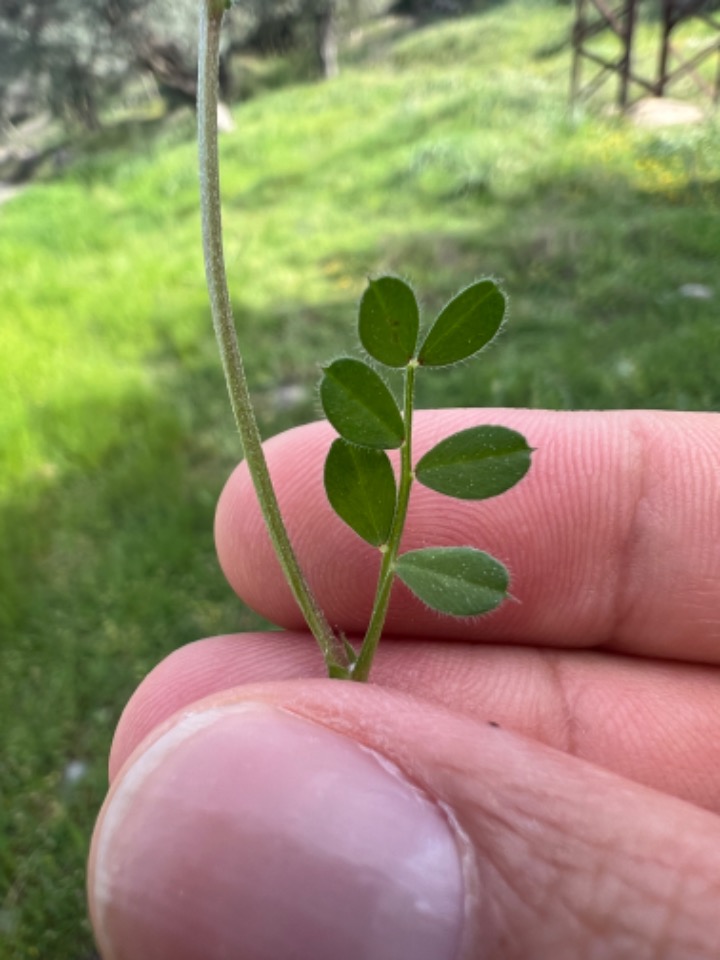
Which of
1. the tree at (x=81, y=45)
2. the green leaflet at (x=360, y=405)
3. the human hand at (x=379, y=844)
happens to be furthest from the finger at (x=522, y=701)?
the tree at (x=81, y=45)

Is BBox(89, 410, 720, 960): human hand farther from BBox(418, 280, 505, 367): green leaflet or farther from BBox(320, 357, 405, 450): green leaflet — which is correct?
BBox(418, 280, 505, 367): green leaflet

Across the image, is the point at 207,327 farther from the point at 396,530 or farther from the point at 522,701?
the point at 396,530

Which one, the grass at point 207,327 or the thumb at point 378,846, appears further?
the grass at point 207,327

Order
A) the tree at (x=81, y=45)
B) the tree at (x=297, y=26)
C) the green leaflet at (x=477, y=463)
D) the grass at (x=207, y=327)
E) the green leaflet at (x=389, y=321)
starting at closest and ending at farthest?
the green leaflet at (x=389, y=321) < the green leaflet at (x=477, y=463) < the grass at (x=207, y=327) < the tree at (x=81, y=45) < the tree at (x=297, y=26)

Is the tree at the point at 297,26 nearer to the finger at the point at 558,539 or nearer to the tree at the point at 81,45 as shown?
the tree at the point at 81,45

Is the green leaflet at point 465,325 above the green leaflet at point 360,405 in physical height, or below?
above

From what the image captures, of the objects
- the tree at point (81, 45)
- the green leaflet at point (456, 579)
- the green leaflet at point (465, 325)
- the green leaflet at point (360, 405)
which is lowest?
the green leaflet at point (456, 579)

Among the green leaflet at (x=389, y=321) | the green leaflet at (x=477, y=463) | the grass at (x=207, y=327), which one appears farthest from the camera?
the grass at (x=207, y=327)

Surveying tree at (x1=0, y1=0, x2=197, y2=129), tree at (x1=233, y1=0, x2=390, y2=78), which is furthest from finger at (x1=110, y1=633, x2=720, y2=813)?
tree at (x1=233, y1=0, x2=390, y2=78)
